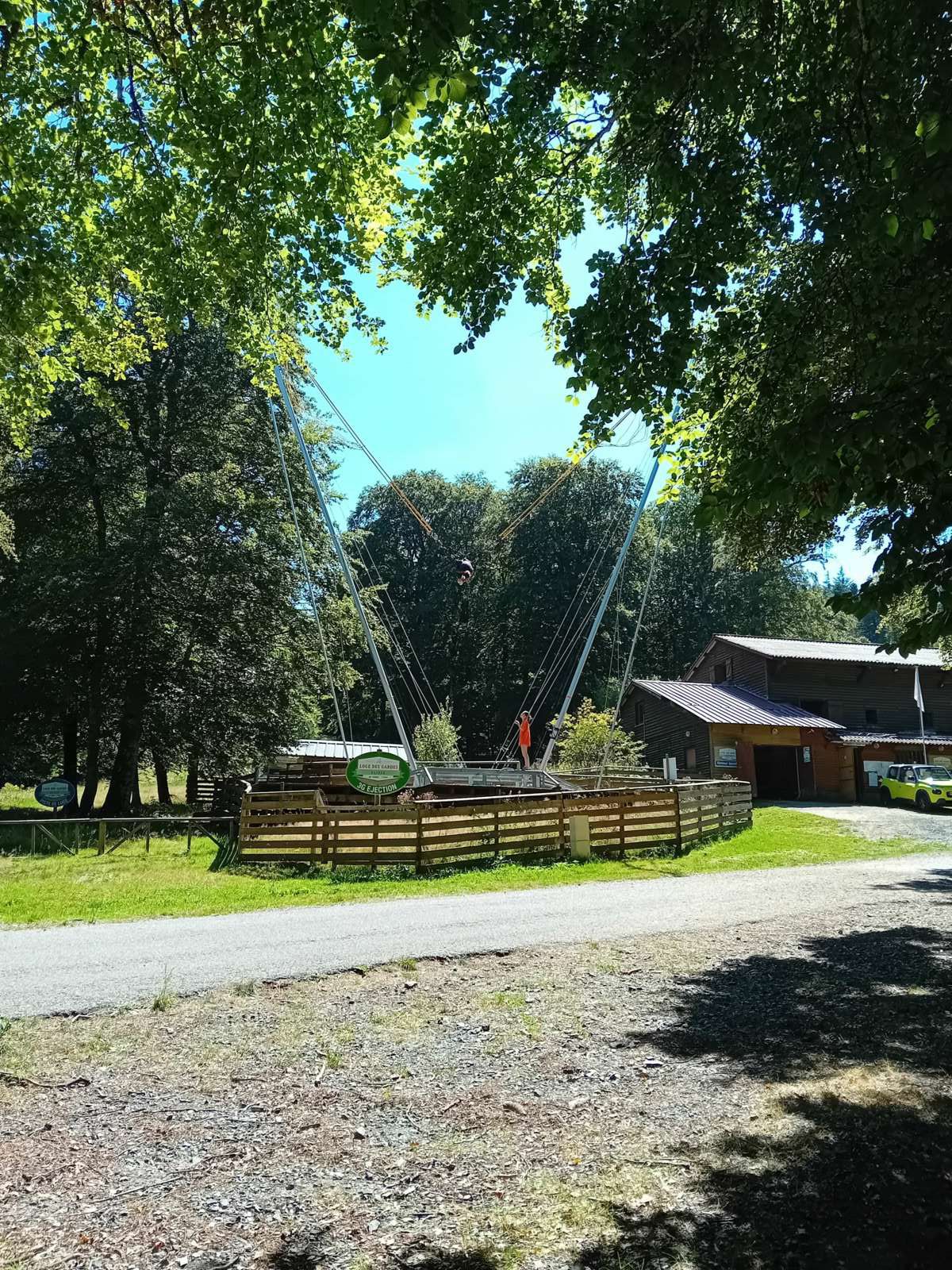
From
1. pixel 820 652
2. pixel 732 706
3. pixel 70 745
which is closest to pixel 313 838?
pixel 70 745

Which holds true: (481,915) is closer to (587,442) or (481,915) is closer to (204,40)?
(587,442)

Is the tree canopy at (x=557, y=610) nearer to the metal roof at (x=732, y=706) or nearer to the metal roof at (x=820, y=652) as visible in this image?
the metal roof at (x=820, y=652)

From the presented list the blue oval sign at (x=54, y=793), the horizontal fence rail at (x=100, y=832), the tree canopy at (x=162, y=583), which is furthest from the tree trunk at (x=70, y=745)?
Result: the blue oval sign at (x=54, y=793)

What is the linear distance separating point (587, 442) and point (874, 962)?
552 centimetres

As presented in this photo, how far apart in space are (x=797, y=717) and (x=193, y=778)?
23.0m

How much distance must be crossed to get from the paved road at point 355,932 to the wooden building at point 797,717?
17233 millimetres

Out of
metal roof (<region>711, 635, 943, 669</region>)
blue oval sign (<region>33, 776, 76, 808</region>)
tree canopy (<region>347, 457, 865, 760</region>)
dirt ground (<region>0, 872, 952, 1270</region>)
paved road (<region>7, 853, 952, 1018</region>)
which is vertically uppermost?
tree canopy (<region>347, 457, 865, 760</region>)

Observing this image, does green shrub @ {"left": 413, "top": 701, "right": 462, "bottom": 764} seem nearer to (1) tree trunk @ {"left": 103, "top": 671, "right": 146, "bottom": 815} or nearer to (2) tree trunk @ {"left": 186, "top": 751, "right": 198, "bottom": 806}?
(2) tree trunk @ {"left": 186, "top": 751, "right": 198, "bottom": 806}

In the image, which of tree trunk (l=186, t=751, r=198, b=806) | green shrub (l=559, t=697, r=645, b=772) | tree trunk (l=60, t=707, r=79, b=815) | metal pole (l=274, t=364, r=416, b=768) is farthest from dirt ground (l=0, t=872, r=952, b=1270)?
green shrub (l=559, t=697, r=645, b=772)

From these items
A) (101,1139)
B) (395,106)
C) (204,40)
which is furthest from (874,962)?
(204,40)

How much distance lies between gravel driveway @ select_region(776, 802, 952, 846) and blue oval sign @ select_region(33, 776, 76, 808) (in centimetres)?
1936

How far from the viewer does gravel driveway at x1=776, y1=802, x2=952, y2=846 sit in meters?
20.4

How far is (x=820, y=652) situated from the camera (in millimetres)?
34562

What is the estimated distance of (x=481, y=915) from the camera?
416 inches
